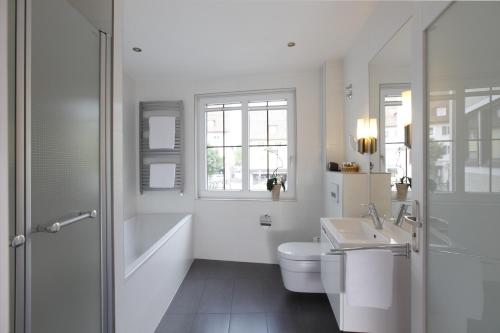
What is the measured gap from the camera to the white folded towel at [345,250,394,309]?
4.02 ft

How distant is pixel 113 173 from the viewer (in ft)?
4.12

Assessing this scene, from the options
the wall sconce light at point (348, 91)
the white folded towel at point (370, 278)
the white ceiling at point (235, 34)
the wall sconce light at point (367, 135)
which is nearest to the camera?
the white folded towel at point (370, 278)

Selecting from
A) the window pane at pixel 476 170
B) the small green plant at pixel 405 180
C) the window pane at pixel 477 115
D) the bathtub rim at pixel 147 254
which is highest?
the window pane at pixel 477 115

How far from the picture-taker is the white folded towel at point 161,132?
2.91 metres

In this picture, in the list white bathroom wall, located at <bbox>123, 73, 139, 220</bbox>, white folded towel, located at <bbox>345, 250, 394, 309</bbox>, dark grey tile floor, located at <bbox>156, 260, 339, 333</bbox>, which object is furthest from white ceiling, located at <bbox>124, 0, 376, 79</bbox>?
dark grey tile floor, located at <bbox>156, 260, 339, 333</bbox>

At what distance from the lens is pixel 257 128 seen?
2988 mm

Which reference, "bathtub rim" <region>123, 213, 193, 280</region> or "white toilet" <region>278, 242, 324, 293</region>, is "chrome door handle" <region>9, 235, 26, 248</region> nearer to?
"bathtub rim" <region>123, 213, 193, 280</region>

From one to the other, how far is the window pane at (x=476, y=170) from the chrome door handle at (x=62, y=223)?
1570 millimetres

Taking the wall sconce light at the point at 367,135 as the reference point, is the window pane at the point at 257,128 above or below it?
above

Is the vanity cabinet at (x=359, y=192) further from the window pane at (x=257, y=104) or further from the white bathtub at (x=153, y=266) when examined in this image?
the white bathtub at (x=153, y=266)

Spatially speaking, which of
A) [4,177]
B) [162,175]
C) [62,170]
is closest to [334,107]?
[162,175]

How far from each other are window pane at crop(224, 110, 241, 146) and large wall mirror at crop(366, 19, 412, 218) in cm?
165

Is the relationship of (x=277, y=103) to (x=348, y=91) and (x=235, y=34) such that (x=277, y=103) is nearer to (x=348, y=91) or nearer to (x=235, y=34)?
(x=348, y=91)

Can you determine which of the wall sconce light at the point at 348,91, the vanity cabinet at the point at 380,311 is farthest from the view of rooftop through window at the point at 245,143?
the vanity cabinet at the point at 380,311
